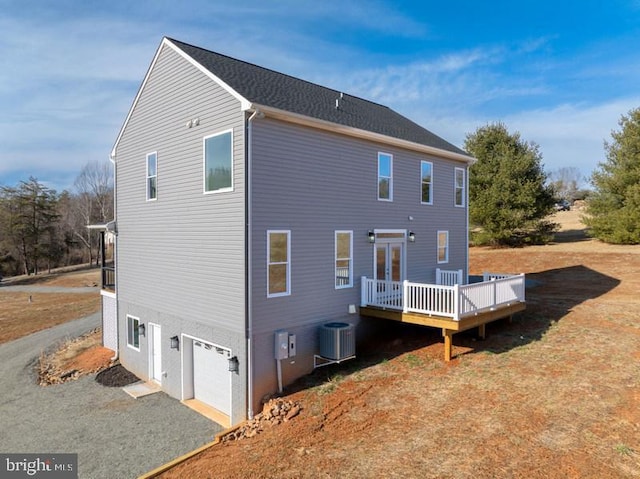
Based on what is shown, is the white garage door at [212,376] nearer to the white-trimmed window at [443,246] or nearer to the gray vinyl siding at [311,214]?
the gray vinyl siding at [311,214]

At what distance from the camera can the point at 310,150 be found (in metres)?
10.4

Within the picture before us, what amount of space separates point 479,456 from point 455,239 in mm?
9948

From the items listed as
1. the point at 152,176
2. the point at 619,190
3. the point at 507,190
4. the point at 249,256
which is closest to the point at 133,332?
the point at 152,176

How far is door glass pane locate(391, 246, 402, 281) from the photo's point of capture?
12823 mm

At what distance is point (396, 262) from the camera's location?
510 inches

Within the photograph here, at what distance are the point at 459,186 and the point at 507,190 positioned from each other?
13.8m

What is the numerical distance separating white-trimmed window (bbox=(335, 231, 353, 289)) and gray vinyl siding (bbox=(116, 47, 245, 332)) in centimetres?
302

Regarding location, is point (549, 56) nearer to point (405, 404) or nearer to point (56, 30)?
point (405, 404)

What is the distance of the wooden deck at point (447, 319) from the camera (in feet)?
32.4

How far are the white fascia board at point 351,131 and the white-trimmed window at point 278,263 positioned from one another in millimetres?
2806

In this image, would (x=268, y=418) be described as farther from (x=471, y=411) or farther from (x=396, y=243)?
(x=396, y=243)

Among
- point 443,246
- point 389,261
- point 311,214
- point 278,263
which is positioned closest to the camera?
point 278,263

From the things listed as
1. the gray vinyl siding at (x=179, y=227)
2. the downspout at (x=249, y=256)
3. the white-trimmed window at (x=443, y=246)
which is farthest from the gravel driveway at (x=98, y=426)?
the white-trimmed window at (x=443, y=246)

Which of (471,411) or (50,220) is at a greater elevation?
(50,220)
